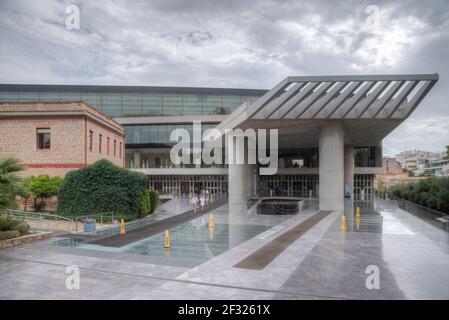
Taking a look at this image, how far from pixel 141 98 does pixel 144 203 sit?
4188cm

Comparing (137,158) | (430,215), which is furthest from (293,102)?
(137,158)

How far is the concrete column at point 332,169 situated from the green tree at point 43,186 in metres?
22.4

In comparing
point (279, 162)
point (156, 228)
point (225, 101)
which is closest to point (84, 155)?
point (156, 228)

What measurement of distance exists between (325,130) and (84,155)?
21.2 m

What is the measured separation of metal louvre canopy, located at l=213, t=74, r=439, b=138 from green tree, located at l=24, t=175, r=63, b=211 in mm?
15770

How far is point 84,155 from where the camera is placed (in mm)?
26547

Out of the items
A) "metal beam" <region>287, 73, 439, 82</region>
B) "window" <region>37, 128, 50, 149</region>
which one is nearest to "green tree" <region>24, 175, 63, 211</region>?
"window" <region>37, 128, 50, 149</region>

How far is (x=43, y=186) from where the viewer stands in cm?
2450

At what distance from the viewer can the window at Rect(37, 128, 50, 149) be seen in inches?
1068

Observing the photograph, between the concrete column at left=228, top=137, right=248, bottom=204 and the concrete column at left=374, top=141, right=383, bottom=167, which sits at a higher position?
the concrete column at left=374, top=141, right=383, bottom=167

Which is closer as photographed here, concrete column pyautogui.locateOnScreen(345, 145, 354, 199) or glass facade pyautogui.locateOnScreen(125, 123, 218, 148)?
concrete column pyautogui.locateOnScreen(345, 145, 354, 199)

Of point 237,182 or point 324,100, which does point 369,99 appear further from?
point 237,182

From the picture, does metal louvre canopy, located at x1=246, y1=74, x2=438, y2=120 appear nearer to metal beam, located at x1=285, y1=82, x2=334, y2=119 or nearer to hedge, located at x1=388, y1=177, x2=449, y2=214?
metal beam, located at x1=285, y1=82, x2=334, y2=119
